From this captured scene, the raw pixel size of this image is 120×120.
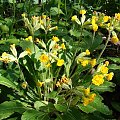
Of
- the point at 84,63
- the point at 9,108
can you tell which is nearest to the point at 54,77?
the point at 84,63

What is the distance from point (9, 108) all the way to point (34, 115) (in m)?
0.20

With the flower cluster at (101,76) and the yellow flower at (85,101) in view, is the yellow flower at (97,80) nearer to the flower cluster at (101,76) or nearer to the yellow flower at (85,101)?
the flower cluster at (101,76)

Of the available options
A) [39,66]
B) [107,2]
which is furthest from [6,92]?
[107,2]

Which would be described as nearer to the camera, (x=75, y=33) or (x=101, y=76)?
(x=101, y=76)

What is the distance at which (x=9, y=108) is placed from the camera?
259 cm

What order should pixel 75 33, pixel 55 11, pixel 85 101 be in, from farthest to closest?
pixel 55 11
pixel 75 33
pixel 85 101

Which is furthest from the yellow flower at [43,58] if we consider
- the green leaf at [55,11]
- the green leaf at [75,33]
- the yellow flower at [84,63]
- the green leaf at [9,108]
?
the green leaf at [55,11]

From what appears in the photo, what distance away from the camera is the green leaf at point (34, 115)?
2502 mm

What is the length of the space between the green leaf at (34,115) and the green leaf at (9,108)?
3.9 inches

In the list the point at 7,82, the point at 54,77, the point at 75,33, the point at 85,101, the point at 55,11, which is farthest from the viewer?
the point at 55,11

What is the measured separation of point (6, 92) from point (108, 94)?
932mm

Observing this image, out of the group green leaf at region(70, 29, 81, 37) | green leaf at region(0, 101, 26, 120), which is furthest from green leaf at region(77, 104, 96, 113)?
green leaf at region(70, 29, 81, 37)

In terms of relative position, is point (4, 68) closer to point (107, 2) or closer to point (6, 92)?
point (6, 92)

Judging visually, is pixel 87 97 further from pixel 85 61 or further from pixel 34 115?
pixel 34 115
